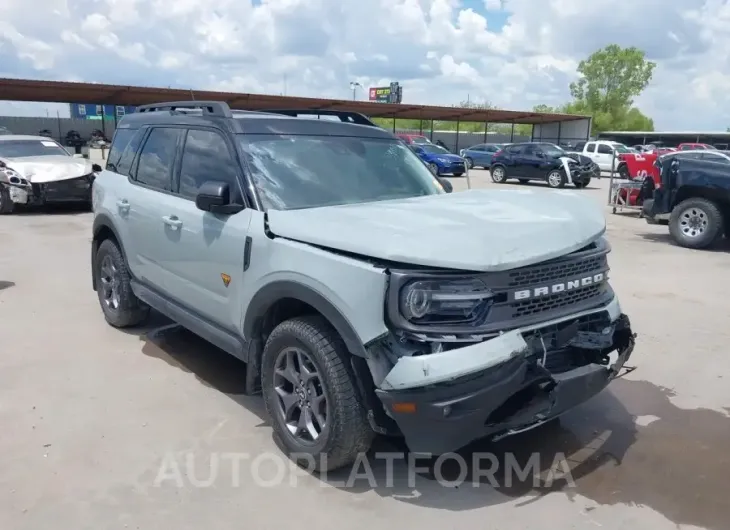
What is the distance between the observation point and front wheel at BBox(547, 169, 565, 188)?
2308cm

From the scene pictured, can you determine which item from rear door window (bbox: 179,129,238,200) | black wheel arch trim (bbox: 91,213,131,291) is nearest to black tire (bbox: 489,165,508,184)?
black wheel arch trim (bbox: 91,213,131,291)

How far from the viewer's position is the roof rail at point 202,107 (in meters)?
4.30

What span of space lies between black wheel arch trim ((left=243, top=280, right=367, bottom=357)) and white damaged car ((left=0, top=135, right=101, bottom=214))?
949cm

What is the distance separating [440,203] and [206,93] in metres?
30.4

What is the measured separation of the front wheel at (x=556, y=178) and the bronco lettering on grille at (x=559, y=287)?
2047 centimetres

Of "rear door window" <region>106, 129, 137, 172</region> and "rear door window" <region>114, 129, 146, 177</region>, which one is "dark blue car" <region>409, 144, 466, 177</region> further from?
"rear door window" <region>114, 129, 146, 177</region>

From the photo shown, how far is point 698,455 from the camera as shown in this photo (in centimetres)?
374

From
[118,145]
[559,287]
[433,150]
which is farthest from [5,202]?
[433,150]

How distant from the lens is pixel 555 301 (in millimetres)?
3314

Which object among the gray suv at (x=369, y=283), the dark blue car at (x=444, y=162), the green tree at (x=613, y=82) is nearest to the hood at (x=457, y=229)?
the gray suv at (x=369, y=283)

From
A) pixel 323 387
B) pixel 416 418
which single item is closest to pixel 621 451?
pixel 416 418

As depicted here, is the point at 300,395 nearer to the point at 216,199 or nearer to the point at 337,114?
the point at 216,199

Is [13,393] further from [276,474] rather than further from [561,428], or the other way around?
[561,428]

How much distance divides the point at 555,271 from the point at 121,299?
3872 millimetres
